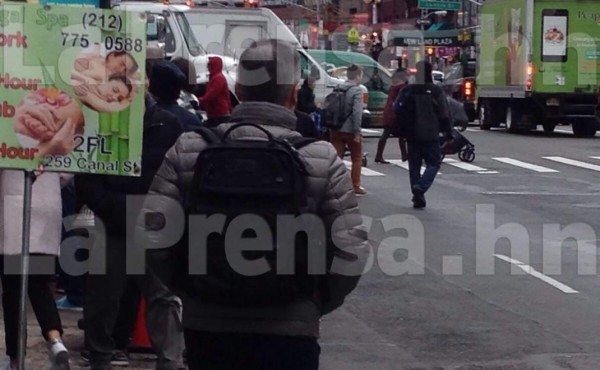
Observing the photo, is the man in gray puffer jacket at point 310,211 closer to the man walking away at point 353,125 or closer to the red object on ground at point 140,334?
the red object on ground at point 140,334

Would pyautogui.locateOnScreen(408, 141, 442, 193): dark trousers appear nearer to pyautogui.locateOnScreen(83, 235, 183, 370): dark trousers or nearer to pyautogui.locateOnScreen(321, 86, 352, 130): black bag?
pyautogui.locateOnScreen(321, 86, 352, 130): black bag

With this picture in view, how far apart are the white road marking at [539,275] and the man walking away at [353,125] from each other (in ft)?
17.8

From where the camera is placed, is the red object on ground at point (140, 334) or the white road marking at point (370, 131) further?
the white road marking at point (370, 131)

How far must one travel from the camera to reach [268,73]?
477cm

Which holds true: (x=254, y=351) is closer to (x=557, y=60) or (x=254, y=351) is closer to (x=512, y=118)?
(x=557, y=60)

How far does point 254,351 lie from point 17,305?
3.17 m

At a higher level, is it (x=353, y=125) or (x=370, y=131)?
(x=353, y=125)

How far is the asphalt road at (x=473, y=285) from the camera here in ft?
29.6

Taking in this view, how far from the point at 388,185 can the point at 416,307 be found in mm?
9901

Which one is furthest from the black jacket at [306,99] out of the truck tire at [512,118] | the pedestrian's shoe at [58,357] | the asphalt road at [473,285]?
the pedestrian's shoe at [58,357]

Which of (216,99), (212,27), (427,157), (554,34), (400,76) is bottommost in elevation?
(427,157)

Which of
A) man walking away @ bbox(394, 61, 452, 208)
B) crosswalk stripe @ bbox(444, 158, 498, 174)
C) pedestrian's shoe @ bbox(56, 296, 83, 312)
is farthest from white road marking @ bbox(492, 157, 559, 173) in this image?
pedestrian's shoe @ bbox(56, 296, 83, 312)

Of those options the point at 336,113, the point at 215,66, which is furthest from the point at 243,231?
the point at 336,113

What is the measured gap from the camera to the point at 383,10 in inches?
3290
